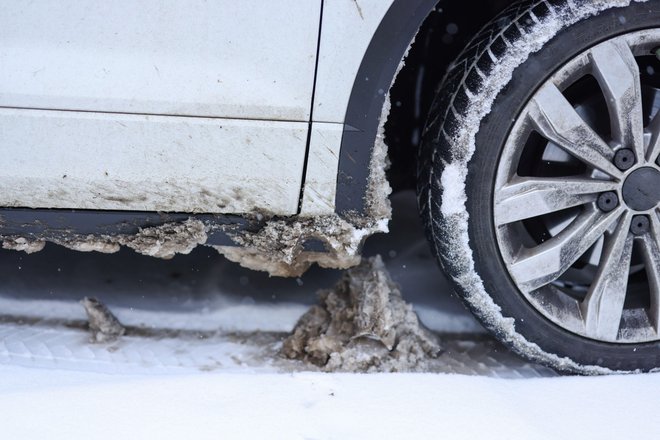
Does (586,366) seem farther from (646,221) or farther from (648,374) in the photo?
(646,221)

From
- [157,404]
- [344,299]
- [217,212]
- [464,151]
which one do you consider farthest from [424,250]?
[157,404]

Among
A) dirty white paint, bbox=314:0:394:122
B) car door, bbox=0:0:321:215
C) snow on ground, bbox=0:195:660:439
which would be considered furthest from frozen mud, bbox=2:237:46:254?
dirty white paint, bbox=314:0:394:122

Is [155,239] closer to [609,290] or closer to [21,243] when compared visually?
[21,243]

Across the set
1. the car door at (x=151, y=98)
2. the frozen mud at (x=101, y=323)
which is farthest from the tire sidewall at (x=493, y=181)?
the frozen mud at (x=101, y=323)

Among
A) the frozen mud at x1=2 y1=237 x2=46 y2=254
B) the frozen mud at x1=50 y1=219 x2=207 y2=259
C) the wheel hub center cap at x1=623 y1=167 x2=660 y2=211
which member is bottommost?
the frozen mud at x1=2 y1=237 x2=46 y2=254

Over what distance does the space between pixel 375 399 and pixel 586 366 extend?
0.69 meters

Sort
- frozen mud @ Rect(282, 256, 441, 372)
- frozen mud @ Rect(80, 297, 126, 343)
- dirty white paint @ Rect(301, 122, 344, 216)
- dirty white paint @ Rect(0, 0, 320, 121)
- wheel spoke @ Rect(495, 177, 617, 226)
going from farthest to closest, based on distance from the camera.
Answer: frozen mud @ Rect(80, 297, 126, 343), frozen mud @ Rect(282, 256, 441, 372), wheel spoke @ Rect(495, 177, 617, 226), dirty white paint @ Rect(301, 122, 344, 216), dirty white paint @ Rect(0, 0, 320, 121)

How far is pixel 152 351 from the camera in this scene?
2.05 metres

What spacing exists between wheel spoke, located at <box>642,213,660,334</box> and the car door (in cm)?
104

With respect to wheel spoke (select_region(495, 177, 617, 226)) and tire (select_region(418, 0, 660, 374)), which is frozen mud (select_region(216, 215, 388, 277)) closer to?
tire (select_region(418, 0, 660, 374))

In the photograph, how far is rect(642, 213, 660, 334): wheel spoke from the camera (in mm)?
1855

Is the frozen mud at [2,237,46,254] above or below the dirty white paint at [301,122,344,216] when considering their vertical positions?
below

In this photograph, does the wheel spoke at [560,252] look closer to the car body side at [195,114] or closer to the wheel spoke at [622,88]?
the wheel spoke at [622,88]

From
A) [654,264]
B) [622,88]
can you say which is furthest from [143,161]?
[654,264]
